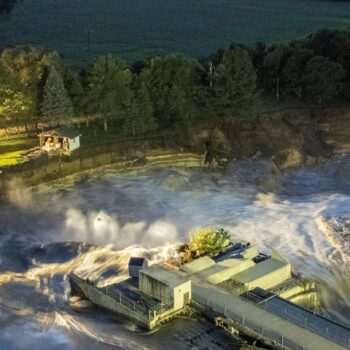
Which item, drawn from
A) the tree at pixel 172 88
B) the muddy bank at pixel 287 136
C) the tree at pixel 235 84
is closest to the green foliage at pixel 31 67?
the tree at pixel 172 88

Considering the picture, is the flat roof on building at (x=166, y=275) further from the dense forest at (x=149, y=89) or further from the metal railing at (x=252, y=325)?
the dense forest at (x=149, y=89)

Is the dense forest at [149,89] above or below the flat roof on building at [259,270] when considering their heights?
above

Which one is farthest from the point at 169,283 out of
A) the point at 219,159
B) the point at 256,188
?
the point at 219,159

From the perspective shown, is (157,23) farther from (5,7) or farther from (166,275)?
(166,275)

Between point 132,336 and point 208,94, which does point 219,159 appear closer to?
point 208,94

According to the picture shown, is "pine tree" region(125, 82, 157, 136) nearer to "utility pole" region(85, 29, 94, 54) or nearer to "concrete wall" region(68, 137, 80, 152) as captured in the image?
"concrete wall" region(68, 137, 80, 152)
